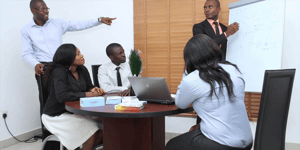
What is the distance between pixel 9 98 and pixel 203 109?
280 centimetres

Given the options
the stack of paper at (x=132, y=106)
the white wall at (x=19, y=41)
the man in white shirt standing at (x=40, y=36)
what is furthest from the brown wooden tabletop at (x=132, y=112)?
the white wall at (x=19, y=41)

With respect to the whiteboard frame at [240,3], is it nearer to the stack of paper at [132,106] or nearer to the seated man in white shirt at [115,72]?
the seated man in white shirt at [115,72]

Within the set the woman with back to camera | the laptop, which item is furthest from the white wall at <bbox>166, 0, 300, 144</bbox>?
the laptop

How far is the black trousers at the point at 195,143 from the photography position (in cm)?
128

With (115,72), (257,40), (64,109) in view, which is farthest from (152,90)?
(257,40)

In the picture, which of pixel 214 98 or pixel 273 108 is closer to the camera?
pixel 273 108

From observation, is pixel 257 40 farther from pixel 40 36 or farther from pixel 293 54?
pixel 40 36

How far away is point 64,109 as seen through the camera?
2.00 metres

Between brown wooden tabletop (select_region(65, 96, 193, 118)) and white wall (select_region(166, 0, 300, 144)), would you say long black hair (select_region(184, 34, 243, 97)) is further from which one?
white wall (select_region(166, 0, 300, 144))

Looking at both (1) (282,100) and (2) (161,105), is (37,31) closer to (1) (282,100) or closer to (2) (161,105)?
(2) (161,105)

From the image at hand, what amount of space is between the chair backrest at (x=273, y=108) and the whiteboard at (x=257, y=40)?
1569 mm

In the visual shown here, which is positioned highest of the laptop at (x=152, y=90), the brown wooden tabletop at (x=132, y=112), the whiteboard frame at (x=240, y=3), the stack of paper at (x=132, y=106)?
the whiteboard frame at (x=240, y=3)

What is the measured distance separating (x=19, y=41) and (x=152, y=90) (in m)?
2.52

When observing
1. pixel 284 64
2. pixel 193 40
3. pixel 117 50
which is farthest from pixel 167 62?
pixel 193 40
